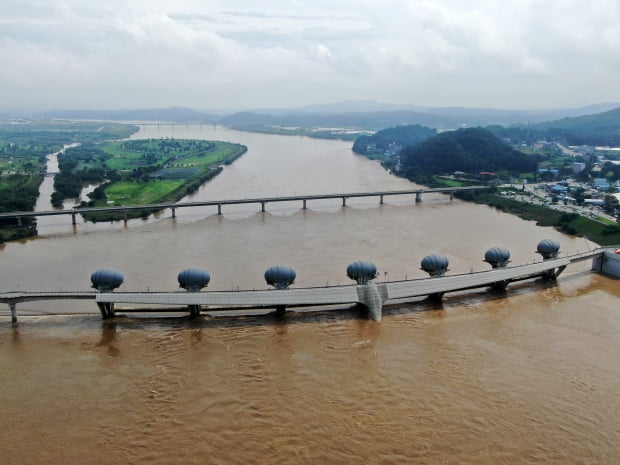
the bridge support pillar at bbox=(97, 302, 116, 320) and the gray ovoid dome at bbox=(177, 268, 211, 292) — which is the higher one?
the gray ovoid dome at bbox=(177, 268, 211, 292)

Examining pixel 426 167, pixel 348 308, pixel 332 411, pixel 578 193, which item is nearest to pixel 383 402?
pixel 332 411

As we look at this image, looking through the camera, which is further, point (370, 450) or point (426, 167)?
point (426, 167)

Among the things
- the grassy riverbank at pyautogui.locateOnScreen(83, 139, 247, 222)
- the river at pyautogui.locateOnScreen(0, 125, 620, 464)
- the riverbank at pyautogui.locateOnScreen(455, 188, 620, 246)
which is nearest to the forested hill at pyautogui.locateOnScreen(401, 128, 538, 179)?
the riverbank at pyautogui.locateOnScreen(455, 188, 620, 246)

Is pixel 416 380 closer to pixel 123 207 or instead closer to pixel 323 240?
pixel 323 240

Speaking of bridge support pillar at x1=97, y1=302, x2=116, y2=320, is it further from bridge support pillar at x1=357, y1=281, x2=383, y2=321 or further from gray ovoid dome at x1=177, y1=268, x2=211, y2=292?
bridge support pillar at x1=357, y1=281, x2=383, y2=321

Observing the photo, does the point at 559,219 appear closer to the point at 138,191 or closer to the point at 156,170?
the point at 138,191

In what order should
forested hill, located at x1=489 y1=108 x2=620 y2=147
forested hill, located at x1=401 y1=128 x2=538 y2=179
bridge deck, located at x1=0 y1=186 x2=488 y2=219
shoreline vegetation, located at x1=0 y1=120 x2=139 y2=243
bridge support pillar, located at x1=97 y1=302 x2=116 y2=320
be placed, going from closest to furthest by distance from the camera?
bridge support pillar, located at x1=97 y1=302 x2=116 y2=320 < shoreline vegetation, located at x1=0 y1=120 x2=139 y2=243 < bridge deck, located at x1=0 y1=186 x2=488 y2=219 < forested hill, located at x1=401 y1=128 x2=538 y2=179 < forested hill, located at x1=489 y1=108 x2=620 y2=147
